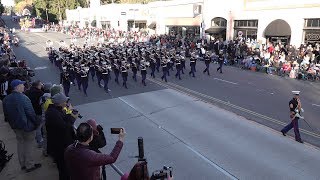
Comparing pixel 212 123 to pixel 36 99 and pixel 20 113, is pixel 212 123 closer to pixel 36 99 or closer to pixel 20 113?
pixel 36 99

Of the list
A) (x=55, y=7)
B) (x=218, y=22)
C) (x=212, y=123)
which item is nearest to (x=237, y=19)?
(x=218, y=22)

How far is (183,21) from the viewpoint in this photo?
1676 inches

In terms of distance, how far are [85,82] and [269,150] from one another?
1071cm

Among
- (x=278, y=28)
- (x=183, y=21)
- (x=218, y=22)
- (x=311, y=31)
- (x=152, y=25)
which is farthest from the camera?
(x=152, y=25)

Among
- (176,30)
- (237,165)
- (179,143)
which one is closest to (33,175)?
(179,143)

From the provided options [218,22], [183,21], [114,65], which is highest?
[183,21]

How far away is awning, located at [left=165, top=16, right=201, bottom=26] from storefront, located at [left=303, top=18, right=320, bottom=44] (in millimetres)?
15511

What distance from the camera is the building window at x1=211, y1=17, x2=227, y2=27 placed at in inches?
1368

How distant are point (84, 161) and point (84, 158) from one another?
0.13 feet

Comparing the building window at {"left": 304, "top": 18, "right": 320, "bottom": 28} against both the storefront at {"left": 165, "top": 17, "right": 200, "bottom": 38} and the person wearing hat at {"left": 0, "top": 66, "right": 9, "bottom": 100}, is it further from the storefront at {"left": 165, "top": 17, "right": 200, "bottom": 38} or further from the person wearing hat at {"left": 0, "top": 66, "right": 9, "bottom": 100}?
the person wearing hat at {"left": 0, "top": 66, "right": 9, "bottom": 100}

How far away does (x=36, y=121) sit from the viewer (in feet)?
21.7

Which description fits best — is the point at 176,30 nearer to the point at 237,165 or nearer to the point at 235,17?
the point at 235,17

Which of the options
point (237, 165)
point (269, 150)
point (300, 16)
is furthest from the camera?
point (300, 16)

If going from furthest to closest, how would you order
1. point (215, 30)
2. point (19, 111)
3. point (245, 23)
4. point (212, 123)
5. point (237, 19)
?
point (215, 30) → point (237, 19) → point (245, 23) → point (212, 123) → point (19, 111)
